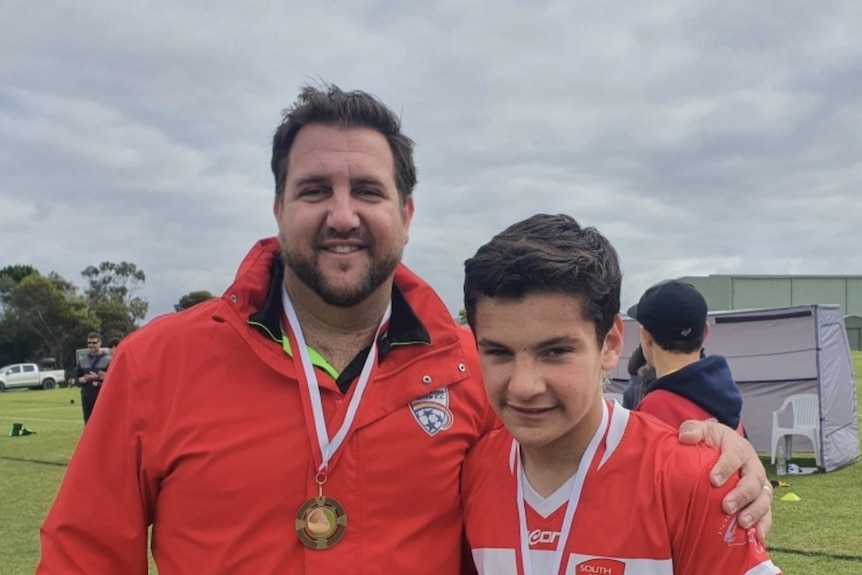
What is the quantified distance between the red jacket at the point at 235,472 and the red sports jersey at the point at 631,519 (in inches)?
8.3

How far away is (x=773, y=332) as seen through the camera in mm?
11617

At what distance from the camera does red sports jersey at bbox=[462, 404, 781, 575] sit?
1.85 meters

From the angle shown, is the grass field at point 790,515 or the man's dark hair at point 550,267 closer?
the man's dark hair at point 550,267

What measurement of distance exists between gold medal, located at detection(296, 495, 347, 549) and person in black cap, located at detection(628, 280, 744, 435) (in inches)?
79.6

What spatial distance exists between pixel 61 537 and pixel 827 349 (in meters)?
11.2

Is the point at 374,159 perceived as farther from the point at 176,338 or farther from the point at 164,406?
the point at 164,406

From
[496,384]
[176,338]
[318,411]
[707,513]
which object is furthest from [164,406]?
[707,513]

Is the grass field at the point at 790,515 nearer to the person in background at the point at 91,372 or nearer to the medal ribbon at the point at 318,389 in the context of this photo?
the person in background at the point at 91,372

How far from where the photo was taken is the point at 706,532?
186 centimetres

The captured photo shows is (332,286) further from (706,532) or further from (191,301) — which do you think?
(191,301)

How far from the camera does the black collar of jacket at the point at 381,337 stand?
2.41 metres

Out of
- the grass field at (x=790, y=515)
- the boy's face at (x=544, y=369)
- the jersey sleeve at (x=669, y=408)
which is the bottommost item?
the grass field at (x=790, y=515)

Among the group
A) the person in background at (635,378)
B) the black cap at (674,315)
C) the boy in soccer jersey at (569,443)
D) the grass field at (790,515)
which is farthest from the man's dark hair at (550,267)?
the person in background at (635,378)

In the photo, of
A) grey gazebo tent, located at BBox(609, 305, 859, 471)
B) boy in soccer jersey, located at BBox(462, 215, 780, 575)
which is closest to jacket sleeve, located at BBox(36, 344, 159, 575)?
boy in soccer jersey, located at BBox(462, 215, 780, 575)
